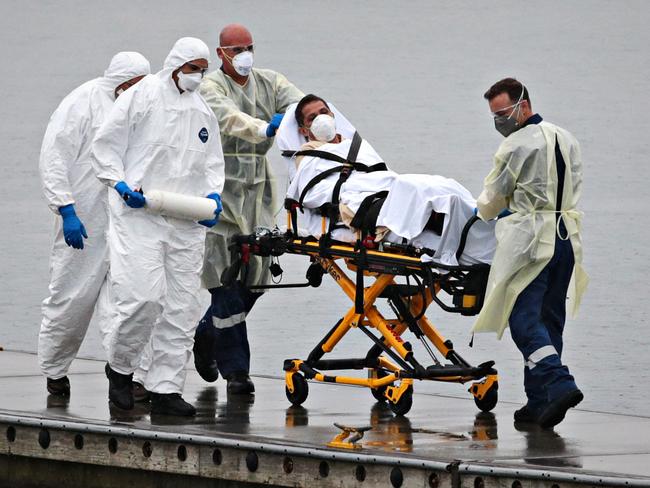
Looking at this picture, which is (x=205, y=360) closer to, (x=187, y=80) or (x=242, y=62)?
(x=242, y=62)

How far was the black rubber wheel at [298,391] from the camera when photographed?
7289mm

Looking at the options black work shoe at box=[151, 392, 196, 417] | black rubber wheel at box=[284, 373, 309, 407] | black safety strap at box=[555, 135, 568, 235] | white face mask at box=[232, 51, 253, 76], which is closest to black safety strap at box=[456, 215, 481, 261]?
black safety strap at box=[555, 135, 568, 235]

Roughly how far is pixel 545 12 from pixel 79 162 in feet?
80.5

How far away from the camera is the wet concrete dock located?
215 inches

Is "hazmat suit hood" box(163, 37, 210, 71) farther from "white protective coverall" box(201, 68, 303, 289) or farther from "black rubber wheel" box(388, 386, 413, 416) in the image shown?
"black rubber wheel" box(388, 386, 413, 416)

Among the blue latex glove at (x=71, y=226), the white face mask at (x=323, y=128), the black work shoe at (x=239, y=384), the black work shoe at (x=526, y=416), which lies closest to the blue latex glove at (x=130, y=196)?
the blue latex glove at (x=71, y=226)

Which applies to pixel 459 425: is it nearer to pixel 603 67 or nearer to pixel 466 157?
pixel 466 157

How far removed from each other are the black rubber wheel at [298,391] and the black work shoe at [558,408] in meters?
1.24

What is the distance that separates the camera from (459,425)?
671 cm

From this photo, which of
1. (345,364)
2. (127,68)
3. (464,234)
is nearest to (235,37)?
(127,68)

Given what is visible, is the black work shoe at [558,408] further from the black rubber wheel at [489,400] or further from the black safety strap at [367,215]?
the black safety strap at [367,215]

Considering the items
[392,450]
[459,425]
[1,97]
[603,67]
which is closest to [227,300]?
[459,425]

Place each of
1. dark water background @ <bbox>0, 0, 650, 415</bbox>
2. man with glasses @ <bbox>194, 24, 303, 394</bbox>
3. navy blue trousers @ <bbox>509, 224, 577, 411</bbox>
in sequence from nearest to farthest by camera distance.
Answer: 1. navy blue trousers @ <bbox>509, 224, 577, 411</bbox>
2. man with glasses @ <bbox>194, 24, 303, 394</bbox>
3. dark water background @ <bbox>0, 0, 650, 415</bbox>

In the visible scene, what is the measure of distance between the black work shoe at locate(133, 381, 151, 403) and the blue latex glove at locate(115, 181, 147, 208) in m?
1.09
